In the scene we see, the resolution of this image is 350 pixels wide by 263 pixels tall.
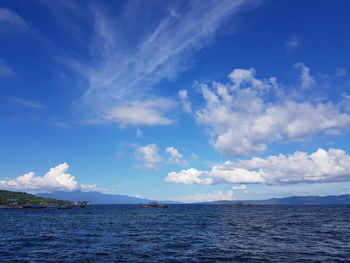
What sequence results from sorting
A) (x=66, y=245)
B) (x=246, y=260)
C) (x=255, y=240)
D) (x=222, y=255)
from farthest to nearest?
(x=255, y=240) → (x=66, y=245) → (x=222, y=255) → (x=246, y=260)

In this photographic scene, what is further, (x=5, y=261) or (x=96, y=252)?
(x=96, y=252)

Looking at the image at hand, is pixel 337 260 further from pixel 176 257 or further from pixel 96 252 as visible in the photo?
pixel 96 252

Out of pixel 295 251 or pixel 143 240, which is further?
pixel 143 240

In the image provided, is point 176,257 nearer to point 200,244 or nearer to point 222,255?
point 222,255

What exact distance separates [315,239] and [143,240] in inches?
1222

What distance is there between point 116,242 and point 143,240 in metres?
5.08

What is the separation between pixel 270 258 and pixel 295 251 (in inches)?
263

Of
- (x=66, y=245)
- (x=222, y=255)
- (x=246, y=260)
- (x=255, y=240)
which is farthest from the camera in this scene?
(x=255, y=240)

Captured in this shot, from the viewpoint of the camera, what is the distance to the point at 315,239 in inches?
1964

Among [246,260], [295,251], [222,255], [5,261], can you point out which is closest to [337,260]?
[295,251]

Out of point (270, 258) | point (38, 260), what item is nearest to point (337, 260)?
point (270, 258)

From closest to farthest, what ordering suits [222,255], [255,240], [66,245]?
[222,255] < [66,245] < [255,240]

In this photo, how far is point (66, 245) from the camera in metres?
44.3

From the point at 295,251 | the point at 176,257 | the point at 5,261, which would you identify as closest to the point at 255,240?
the point at 295,251
